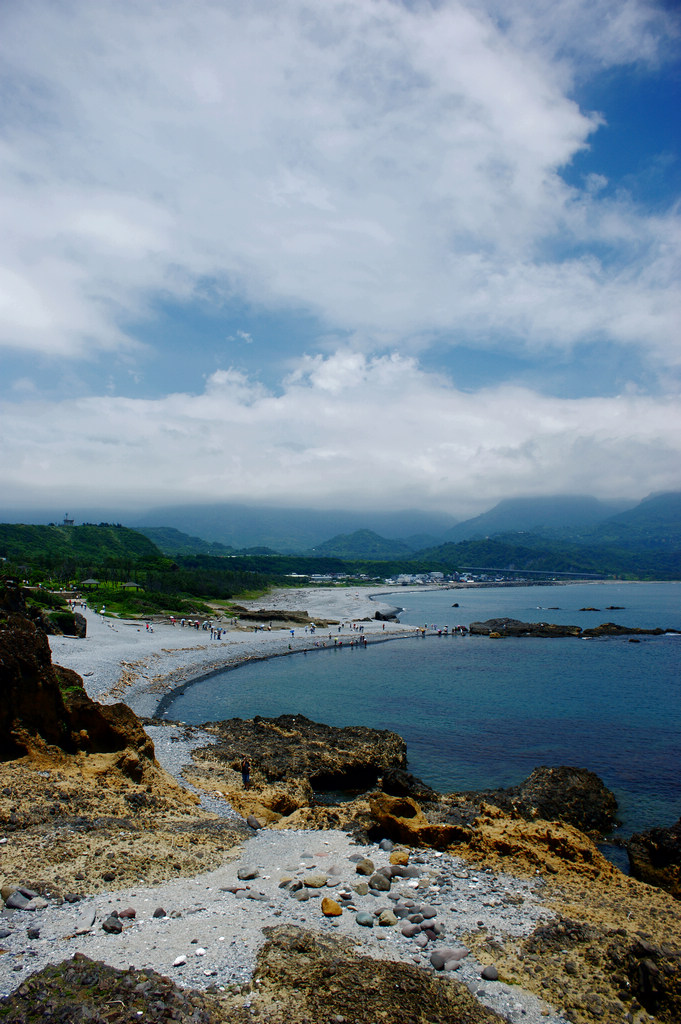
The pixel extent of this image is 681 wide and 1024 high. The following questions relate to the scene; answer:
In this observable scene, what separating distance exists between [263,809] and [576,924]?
10.5 metres

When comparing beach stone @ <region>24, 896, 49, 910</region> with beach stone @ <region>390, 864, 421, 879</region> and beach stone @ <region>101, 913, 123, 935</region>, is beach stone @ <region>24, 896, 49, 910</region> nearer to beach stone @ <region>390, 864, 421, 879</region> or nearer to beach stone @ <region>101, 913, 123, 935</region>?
beach stone @ <region>101, 913, 123, 935</region>

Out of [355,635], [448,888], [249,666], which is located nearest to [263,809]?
[448,888]

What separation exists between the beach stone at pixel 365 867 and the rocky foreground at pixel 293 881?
581mm

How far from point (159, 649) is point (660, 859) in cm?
4741

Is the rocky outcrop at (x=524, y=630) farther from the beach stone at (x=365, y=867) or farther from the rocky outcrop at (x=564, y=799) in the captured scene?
the beach stone at (x=365, y=867)

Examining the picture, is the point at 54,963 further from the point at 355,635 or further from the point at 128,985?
the point at 355,635

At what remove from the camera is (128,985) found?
7.28 metres

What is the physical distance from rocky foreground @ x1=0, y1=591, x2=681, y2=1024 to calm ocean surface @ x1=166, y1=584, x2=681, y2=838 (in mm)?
4690

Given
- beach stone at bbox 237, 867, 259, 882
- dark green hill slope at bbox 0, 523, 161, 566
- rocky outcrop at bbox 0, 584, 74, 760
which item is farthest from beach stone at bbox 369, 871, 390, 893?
dark green hill slope at bbox 0, 523, 161, 566

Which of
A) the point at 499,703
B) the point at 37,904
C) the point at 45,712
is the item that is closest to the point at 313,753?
the point at 45,712

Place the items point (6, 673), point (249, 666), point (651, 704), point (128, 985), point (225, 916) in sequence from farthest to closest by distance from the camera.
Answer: point (249, 666) < point (651, 704) < point (6, 673) < point (225, 916) < point (128, 985)

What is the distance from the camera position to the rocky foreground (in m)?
7.40

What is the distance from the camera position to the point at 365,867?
11789mm

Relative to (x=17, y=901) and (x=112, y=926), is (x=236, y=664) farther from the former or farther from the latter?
(x=112, y=926)
